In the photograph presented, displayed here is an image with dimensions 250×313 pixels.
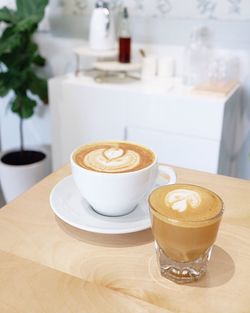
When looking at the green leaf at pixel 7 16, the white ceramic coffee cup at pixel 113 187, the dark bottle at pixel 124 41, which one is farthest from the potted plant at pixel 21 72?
the white ceramic coffee cup at pixel 113 187

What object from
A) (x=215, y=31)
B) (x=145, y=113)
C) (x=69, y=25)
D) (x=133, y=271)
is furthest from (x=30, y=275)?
(x=69, y=25)

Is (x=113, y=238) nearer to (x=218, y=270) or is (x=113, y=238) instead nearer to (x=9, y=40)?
(x=218, y=270)

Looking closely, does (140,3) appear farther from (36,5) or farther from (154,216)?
(154,216)

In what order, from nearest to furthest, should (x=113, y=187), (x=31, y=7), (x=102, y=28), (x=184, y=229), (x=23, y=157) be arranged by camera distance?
1. (x=184, y=229)
2. (x=113, y=187)
3. (x=102, y=28)
4. (x=31, y=7)
5. (x=23, y=157)

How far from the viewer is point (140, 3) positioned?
1873mm

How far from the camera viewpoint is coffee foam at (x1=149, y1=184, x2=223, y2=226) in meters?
0.59

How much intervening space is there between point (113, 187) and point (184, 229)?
158 millimetres

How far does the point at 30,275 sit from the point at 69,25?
1.69m

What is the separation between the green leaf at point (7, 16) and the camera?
6.00 feet

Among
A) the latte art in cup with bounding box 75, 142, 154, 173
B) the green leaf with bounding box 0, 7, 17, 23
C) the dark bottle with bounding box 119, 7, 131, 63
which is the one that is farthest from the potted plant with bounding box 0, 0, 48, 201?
the latte art in cup with bounding box 75, 142, 154, 173

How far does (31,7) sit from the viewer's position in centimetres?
189

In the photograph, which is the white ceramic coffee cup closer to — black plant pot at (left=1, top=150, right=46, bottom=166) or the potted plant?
the potted plant

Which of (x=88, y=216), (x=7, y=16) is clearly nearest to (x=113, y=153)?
(x=88, y=216)

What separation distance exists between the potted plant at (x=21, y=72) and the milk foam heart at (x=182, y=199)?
1394mm
